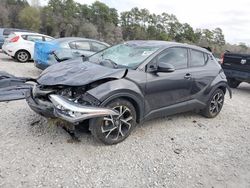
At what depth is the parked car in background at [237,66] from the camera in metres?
9.32

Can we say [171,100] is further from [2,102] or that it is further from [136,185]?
[2,102]

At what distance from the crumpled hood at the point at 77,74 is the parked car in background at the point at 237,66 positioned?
6.42 m

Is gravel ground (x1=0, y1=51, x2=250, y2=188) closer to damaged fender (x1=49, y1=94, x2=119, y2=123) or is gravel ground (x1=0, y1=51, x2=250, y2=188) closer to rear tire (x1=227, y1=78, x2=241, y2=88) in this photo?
damaged fender (x1=49, y1=94, x2=119, y2=123)

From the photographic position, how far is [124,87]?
13.8 ft

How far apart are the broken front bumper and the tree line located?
3666 cm

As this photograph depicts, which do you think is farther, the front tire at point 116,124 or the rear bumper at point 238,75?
the rear bumper at point 238,75

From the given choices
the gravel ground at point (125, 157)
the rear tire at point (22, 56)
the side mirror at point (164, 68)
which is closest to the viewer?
the gravel ground at point (125, 157)

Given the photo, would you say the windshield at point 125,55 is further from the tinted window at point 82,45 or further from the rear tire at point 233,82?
the rear tire at point 233,82

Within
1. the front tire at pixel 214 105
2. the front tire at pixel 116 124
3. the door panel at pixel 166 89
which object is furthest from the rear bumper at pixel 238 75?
the front tire at pixel 116 124

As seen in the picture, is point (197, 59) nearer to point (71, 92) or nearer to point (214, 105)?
point (214, 105)

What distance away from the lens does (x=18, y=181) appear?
3.21 metres

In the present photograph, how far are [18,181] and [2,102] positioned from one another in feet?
9.88

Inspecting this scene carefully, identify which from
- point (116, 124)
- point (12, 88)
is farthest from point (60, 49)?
point (116, 124)

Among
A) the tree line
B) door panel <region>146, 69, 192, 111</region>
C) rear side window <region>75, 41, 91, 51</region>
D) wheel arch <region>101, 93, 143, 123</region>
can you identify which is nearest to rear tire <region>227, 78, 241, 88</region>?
rear side window <region>75, 41, 91, 51</region>
